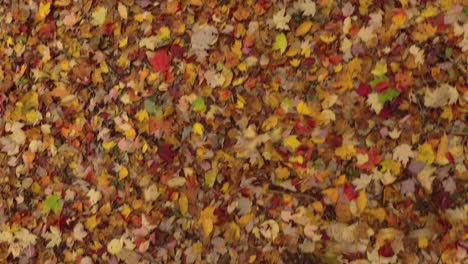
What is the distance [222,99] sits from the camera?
4.53 feet

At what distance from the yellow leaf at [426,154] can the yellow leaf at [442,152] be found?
0.4 inches

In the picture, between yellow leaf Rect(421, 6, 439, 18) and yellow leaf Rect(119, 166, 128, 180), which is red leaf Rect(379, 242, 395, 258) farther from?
yellow leaf Rect(119, 166, 128, 180)

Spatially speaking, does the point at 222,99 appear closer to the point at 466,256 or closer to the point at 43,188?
the point at 43,188

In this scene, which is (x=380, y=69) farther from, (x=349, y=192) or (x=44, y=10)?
(x=44, y=10)

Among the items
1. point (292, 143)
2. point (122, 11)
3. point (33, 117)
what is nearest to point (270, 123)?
point (292, 143)

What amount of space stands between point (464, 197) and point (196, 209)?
22.3 inches

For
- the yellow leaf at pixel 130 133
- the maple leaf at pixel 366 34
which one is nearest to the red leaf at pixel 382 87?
the maple leaf at pixel 366 34

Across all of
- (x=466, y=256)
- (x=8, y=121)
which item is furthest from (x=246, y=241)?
(x=8, y=121)

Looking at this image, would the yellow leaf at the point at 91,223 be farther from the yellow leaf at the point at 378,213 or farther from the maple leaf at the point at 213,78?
the yellow leaf at the point at 378,213

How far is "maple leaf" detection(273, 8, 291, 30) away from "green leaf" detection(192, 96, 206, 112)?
25 cm

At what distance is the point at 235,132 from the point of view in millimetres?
1356

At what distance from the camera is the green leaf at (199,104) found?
1.39m

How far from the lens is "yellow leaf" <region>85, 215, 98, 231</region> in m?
1.40

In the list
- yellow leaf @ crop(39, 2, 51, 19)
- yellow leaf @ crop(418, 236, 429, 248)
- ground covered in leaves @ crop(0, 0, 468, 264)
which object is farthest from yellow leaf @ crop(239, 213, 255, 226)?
yellow leaf @ crop(39, 2, 51, 19)
